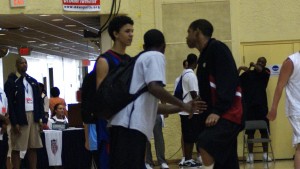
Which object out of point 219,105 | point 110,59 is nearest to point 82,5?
point 110,59

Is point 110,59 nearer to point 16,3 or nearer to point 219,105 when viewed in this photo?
point 219,105

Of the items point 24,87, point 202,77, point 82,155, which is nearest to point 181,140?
point 82,155

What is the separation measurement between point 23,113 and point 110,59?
676 cm

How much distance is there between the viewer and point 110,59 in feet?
23.9

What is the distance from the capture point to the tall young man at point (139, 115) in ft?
22.0

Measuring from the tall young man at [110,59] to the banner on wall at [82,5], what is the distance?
850 cm

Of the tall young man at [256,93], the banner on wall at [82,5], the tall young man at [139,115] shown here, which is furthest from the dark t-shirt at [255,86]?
the tall young man at [139,115]

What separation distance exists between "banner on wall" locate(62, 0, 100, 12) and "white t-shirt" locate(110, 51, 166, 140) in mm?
9205

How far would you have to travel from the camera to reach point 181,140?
15992 mm

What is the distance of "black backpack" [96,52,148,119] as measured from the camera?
6746mm

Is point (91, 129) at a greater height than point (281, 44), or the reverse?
point (281, 44)

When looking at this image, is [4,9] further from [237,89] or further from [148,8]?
[237,89]

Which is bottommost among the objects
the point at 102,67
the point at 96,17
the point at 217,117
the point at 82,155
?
the point at 82,155

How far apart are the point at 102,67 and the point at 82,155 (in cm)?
763
